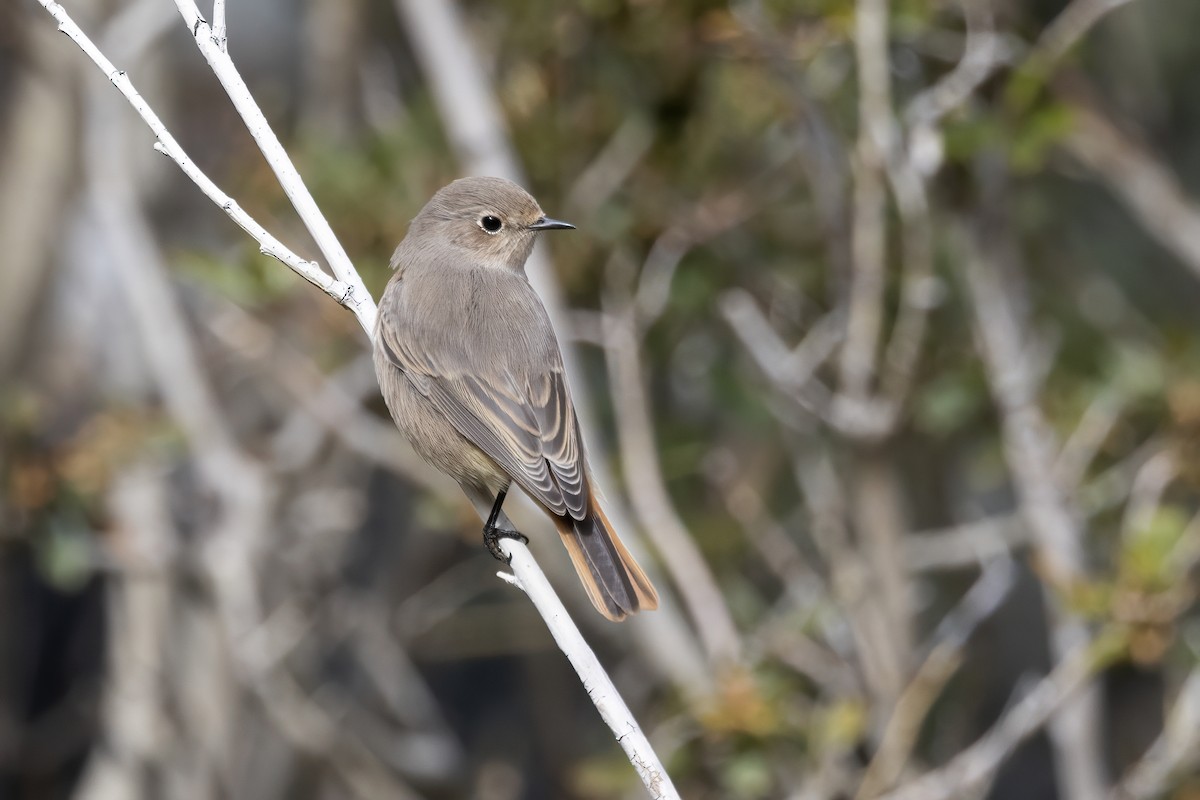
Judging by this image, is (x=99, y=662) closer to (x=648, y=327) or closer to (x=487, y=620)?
(x=487, y=620)

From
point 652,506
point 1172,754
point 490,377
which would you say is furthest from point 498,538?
point 1172,754

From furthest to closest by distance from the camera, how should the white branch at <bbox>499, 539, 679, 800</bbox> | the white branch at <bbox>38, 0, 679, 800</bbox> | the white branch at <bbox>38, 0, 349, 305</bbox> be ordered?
the white branch at <bbox>38, 0, 349, 305</bbox>, the white branch at <bbox>38, 0, 679, 800</bbox>, the white branch at <bbox>499, 539, 679, 800</bbox>

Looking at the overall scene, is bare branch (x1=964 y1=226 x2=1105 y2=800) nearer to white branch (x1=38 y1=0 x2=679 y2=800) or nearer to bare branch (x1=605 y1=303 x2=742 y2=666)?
bare branch (x1=605 y1=303 x2=742 y2=666)

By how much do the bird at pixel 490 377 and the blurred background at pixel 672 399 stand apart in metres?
0.63

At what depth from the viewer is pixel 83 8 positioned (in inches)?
227

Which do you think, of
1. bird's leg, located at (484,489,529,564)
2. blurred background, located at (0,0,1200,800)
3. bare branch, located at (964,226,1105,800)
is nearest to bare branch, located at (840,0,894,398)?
blurred background, located at (0,0,1200,800)

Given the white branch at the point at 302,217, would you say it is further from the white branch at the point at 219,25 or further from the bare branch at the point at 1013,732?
the bare branch at the point at 1013,732

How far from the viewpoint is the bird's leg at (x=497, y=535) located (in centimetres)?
355

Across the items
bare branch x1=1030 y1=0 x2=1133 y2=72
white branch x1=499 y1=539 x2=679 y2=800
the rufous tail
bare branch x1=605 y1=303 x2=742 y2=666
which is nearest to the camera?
white branch x1=499 y1=539 x2=679 y2=800

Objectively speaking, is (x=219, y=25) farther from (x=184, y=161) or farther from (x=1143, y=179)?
(x=1143, y=179)

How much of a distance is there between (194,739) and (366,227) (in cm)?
218

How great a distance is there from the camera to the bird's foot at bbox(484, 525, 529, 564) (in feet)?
11.6

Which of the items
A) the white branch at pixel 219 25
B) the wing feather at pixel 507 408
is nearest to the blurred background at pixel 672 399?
the wing feather at pixel 507 408

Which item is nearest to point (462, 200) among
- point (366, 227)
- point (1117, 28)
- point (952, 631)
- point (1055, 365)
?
point (366, 227)
